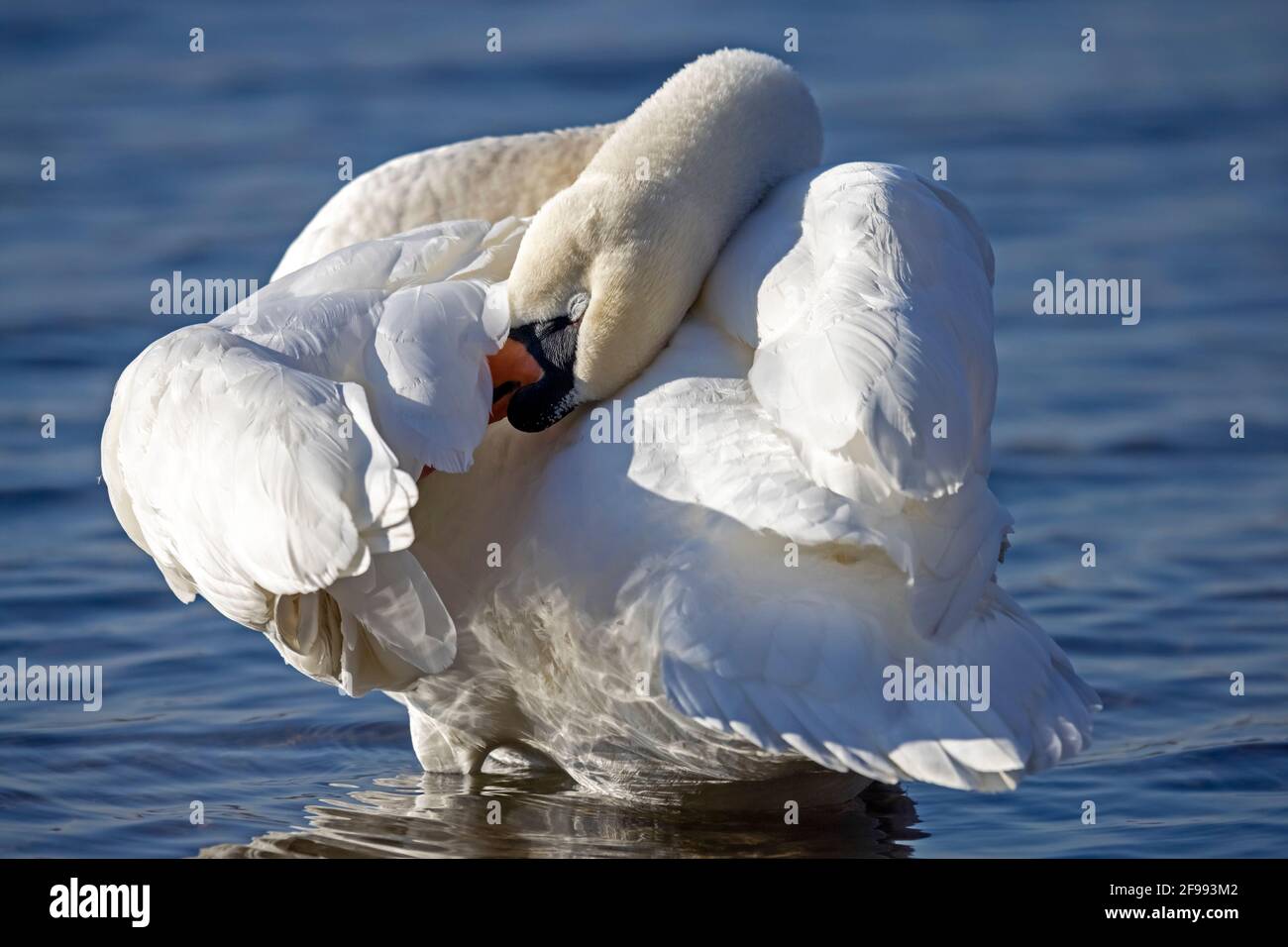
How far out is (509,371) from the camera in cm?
456

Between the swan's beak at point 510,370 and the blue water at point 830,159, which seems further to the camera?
the blue water at point 830,159

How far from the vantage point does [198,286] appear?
9.31m

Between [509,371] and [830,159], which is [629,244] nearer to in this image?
[509,371]

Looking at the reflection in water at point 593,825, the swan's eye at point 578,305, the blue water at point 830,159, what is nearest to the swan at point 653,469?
the swan's eye at point 578,305

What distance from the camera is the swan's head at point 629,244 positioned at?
4.58 m

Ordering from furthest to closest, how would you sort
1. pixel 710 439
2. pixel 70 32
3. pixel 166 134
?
1. pixel 70 32
2. pixel 166 134
3. pixel 710 439

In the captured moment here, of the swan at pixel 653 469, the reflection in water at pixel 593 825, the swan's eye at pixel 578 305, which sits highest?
the swan's eye at pixel 578 305

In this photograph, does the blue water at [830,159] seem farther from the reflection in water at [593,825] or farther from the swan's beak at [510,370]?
the swan's beak at [510,370]

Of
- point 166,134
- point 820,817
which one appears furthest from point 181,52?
point 820,817

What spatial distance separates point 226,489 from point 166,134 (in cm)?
830

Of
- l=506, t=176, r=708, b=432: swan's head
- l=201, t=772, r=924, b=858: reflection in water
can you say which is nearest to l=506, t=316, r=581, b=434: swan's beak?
l=506, t=176, r=708, b=432: swan's head

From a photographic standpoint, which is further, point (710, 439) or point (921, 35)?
point (921, 35)
